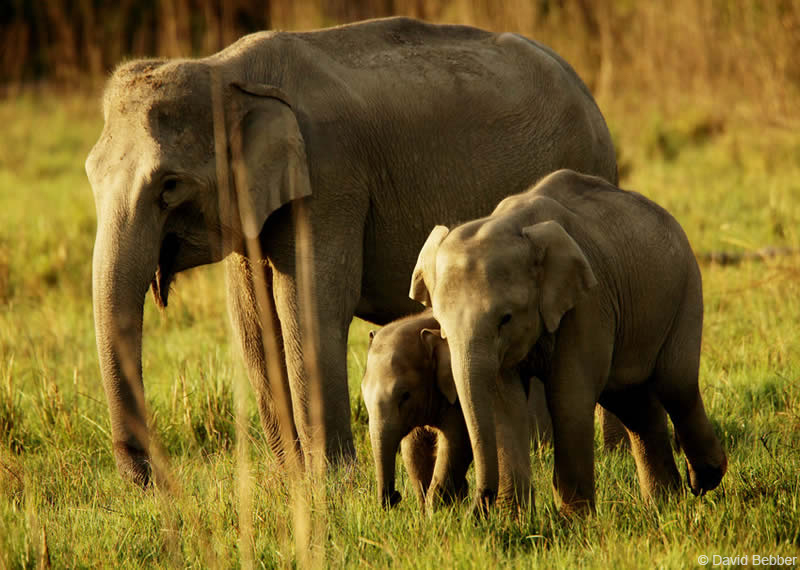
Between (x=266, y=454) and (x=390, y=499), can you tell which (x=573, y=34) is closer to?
(x=266, y=454)

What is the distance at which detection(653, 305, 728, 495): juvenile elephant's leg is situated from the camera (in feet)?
15.2

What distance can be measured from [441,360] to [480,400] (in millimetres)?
530

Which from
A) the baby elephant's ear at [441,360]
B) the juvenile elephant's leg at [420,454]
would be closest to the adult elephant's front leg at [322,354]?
the juvenile elephant's leg at [420,454]

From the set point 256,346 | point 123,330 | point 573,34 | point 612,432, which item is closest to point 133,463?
point 123,330

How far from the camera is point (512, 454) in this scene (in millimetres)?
4070

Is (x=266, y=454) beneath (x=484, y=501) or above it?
beneath

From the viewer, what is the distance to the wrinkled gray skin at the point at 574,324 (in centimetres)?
387

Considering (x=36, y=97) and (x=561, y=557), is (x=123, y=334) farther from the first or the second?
(x=36, y=97)

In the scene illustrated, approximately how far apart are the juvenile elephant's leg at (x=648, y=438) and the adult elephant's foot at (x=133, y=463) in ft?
5.66

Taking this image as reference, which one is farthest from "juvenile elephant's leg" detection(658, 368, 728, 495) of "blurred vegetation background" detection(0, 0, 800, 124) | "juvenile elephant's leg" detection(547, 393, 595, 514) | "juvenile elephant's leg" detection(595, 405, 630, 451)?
"blurred vegetation background" detection(0, 0, 800, 124)

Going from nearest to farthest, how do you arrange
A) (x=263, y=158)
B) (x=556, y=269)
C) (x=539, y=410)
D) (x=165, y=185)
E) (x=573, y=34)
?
(x=556, y=269) → (x=165, y=185) → (x=263, y=158) → (x=539, y=410) → (x=573, y=34)

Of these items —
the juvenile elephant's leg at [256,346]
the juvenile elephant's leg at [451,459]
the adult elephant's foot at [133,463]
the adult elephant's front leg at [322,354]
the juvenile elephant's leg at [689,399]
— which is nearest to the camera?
the juvenile elephant's leg at [451,459]

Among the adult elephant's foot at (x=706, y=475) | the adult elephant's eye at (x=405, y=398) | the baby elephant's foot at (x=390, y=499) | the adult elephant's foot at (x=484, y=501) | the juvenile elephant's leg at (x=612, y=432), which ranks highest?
the adult elephant's eye at (x=405, y=398)

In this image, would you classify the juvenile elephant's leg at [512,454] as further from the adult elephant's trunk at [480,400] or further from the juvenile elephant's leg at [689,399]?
the juvenile elephant's leg at [689,399]
